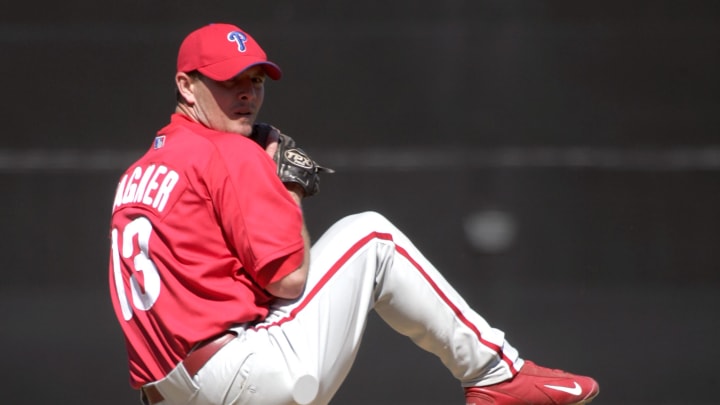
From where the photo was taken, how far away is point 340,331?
2619 millimetres

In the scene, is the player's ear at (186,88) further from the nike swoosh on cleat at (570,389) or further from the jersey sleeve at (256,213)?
the nike swoosh on cleat at (570,389)

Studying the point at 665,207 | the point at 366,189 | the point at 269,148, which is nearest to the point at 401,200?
the point at 366,189

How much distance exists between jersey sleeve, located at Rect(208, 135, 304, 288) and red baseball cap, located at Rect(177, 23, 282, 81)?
0.21 metres

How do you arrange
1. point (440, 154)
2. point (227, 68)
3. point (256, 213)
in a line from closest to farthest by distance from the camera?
1. point (256, 213)
2. point (227, 68)
3. point (440, 154)

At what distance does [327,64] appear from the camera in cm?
432

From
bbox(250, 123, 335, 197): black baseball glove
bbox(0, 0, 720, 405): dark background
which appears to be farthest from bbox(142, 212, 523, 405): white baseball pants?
bbox(0, 0, 720, 405): dark background

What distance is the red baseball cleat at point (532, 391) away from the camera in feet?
8.98

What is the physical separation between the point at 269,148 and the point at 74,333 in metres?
1.91

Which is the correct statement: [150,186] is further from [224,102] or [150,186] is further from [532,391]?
[532,391]

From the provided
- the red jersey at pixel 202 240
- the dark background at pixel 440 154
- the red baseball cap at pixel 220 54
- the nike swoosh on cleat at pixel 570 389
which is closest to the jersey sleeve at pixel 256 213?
the red jersey at pixel 202 240

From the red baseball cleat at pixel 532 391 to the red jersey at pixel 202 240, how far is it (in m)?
0.59

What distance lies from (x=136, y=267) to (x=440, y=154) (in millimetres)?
1986

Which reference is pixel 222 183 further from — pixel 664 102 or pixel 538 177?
pixel 664 102

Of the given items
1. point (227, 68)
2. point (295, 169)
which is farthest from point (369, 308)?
point (227, 68)
